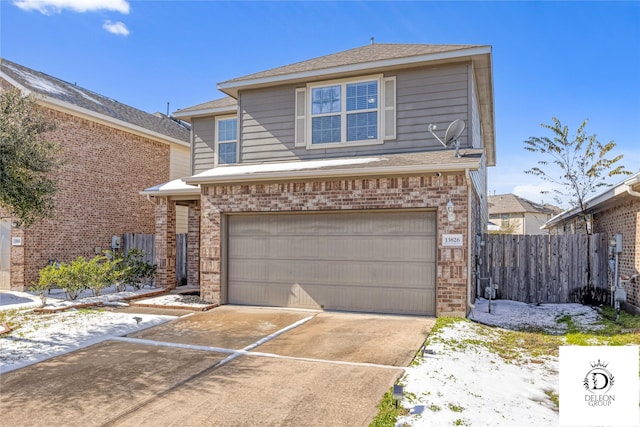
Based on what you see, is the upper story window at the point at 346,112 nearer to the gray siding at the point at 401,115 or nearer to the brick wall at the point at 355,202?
the gray siding at the point at 401,115

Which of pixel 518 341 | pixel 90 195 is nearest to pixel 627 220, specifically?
pixel 518 341

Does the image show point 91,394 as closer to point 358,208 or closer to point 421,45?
point 358,208

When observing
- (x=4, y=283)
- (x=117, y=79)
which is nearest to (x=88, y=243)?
(x=4, y=283)

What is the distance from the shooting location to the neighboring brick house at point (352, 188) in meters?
8.40

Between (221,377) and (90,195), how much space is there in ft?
39.5

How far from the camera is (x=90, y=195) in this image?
14.6m

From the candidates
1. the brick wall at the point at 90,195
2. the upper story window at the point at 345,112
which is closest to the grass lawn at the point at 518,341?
the upper story window at the point at 345,112

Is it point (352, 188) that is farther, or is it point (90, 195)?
point (90, 195)

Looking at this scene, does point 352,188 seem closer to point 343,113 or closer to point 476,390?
point 343,113

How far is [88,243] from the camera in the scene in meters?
14.5

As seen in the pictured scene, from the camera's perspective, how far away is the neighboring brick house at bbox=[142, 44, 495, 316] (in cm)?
840

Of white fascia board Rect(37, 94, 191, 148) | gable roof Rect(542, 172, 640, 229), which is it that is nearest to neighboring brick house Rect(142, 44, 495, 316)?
gable roof Rect(542, 172, 640, 229)

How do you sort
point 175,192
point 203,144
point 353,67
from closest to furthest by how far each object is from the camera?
point 353,67
point 175,192
point 203,144

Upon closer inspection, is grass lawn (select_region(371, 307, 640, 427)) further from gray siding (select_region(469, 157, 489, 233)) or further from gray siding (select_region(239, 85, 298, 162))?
gray siding (select_region(239, 85, 298, 162))
